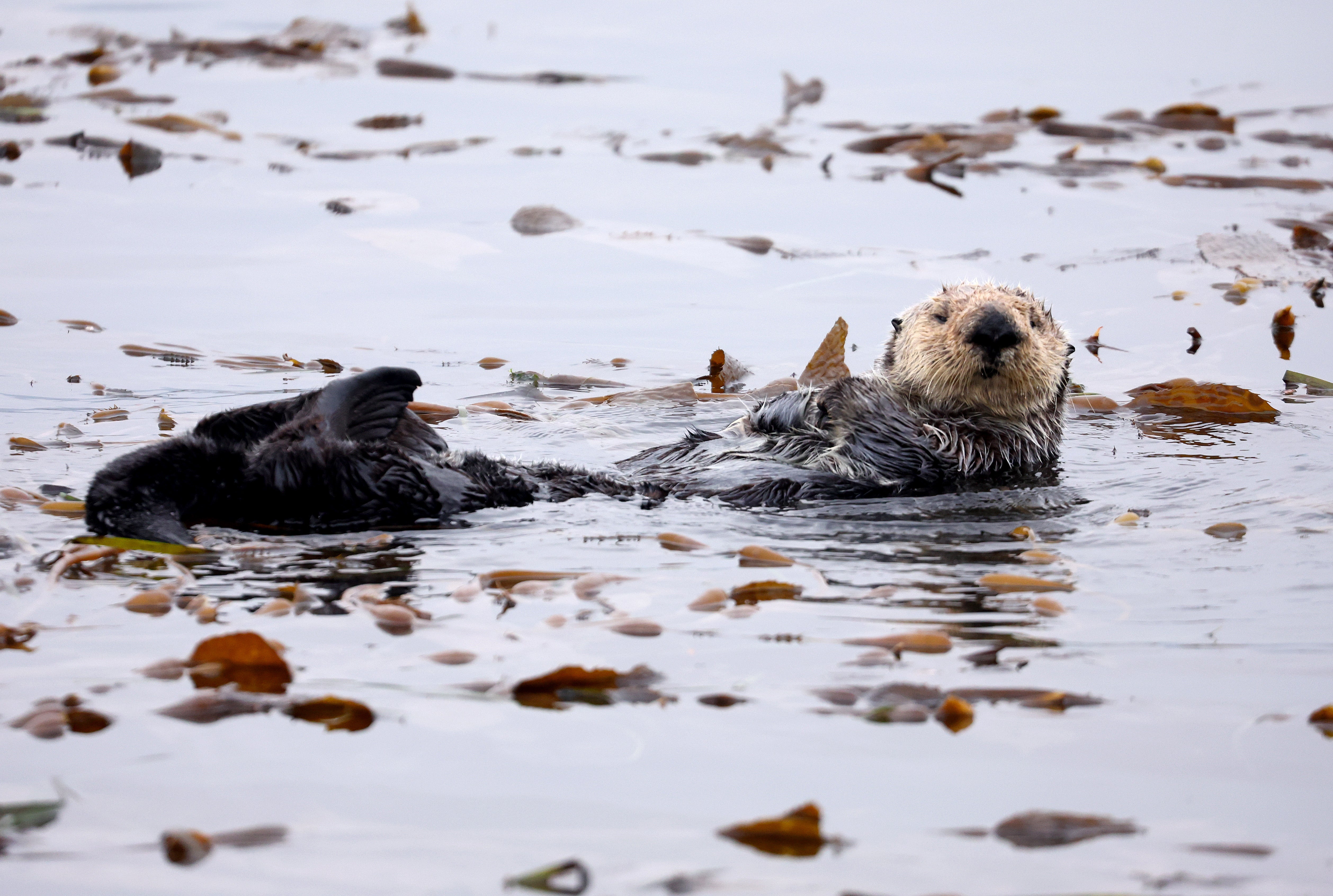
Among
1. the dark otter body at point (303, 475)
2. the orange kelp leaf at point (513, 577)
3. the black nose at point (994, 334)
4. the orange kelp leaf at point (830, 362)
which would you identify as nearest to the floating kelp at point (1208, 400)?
the orange kelp leaf at point (830, 362)

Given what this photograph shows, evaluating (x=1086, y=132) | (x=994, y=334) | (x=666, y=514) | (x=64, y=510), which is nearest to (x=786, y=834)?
(x=666, y=514)

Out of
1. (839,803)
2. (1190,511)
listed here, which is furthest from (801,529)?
(839,803)

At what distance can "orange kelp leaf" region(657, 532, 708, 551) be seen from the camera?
4.34m

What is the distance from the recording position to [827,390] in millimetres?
5473

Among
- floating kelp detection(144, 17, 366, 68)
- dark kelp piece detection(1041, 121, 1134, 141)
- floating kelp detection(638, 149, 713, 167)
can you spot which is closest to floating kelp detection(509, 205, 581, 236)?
floating kelp detection(638, 149, 713, 167)

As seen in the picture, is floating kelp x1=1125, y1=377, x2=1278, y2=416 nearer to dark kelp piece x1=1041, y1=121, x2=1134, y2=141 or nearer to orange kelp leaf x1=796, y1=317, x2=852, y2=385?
orange kelp leaf x1=796, y1=317, x2=852, y2=385

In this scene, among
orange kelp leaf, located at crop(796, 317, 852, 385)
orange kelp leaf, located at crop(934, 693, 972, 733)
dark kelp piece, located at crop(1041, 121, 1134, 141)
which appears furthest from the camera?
dark kelp piece, located at crop(1041, 121, 1134, 141)

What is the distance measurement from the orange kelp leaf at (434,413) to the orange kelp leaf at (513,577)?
230cm

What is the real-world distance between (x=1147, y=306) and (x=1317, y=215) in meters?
2.57

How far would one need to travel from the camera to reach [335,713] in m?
2.94

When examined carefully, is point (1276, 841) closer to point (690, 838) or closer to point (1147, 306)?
point (690, 838)

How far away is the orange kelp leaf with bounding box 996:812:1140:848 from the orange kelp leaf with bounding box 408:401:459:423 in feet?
13.1

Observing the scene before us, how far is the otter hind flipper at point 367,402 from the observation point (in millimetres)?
4371

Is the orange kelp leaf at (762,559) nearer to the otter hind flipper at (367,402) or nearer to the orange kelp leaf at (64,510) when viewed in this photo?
the otter hind flipper at (367,402)
